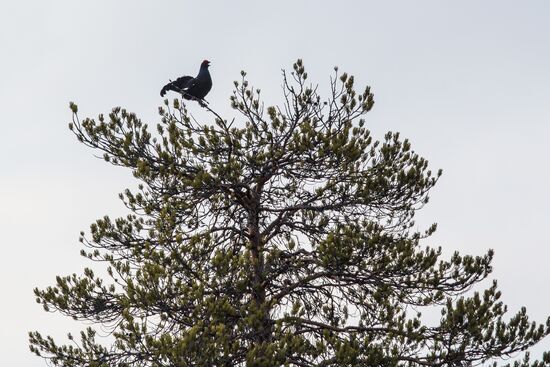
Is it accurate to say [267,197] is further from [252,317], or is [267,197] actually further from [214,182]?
[252,317]

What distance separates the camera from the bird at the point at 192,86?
15781 mm

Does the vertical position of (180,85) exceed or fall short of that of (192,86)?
it exceeds it

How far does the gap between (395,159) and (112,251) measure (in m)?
5.27

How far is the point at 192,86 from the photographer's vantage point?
51.9ft

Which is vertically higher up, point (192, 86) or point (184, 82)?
point (184, 82)

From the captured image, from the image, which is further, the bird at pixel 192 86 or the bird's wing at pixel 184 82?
the bird's wing at pixel 184 82

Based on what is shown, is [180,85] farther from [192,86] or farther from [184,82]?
[192,86]

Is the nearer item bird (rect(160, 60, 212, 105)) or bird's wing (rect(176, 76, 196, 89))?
bird (rect(160, 60, 212, 105))

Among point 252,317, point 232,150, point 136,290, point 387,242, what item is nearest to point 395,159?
point 387,242

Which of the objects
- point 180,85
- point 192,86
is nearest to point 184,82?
point 180,85

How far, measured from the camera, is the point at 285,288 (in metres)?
14.9

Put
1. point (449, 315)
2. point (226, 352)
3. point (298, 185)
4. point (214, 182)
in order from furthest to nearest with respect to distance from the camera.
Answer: point (298, 185)
point (214, 182)
point (449, 315)
point (226, 352)

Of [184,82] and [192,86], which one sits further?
[184,82]

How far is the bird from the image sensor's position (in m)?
15.8
